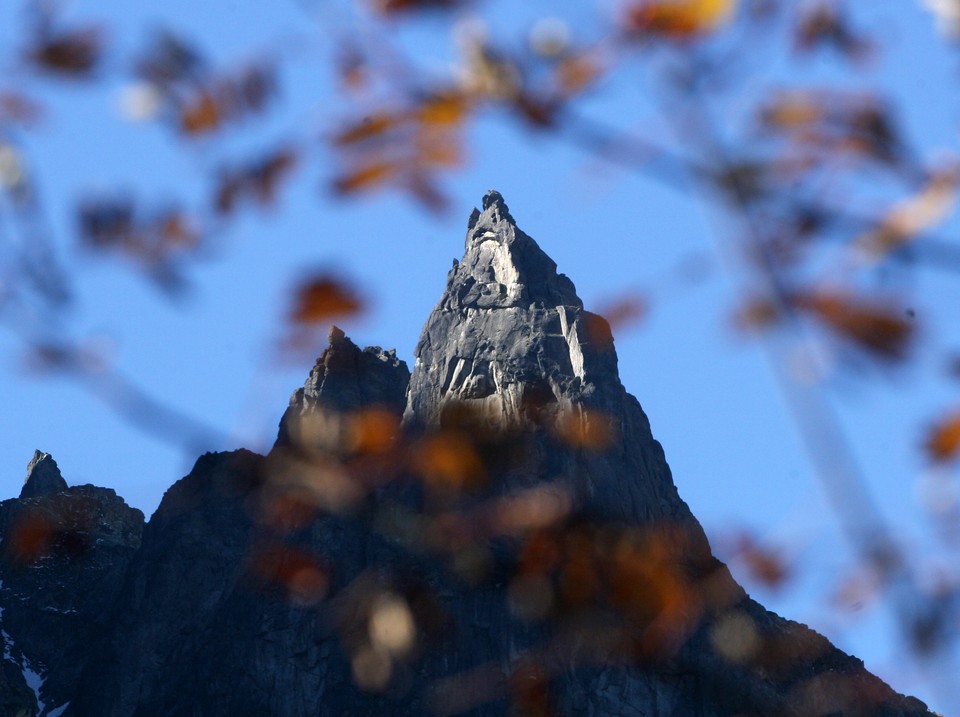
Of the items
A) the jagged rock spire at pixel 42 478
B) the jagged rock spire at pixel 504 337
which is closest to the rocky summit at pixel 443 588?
the jagged rock spire at pixel 504 337

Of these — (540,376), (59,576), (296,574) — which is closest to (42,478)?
(59,576)

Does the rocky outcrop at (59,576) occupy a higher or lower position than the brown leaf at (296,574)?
higher

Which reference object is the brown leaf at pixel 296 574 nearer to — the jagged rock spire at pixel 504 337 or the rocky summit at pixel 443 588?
the rocky summit at pixel 443 588

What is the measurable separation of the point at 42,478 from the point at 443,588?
3817 cm

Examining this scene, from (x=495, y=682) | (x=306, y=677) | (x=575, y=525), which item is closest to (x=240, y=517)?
(x=306, y=677)

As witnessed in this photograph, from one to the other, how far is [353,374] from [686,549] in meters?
25.0

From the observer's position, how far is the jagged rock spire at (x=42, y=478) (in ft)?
283

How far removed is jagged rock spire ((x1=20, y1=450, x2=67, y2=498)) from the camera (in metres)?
86.1

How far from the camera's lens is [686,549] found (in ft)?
→ 186

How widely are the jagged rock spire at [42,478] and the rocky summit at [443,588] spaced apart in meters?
8.58

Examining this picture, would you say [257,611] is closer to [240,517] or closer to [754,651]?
[240,517]

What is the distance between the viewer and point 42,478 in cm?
8756

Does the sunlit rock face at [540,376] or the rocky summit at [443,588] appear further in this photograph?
the sunlit rock face at [540,376]

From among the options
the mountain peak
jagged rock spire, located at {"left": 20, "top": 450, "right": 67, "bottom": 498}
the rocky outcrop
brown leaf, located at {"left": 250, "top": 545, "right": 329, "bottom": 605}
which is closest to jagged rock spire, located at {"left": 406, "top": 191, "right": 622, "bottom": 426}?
the mountain peak
